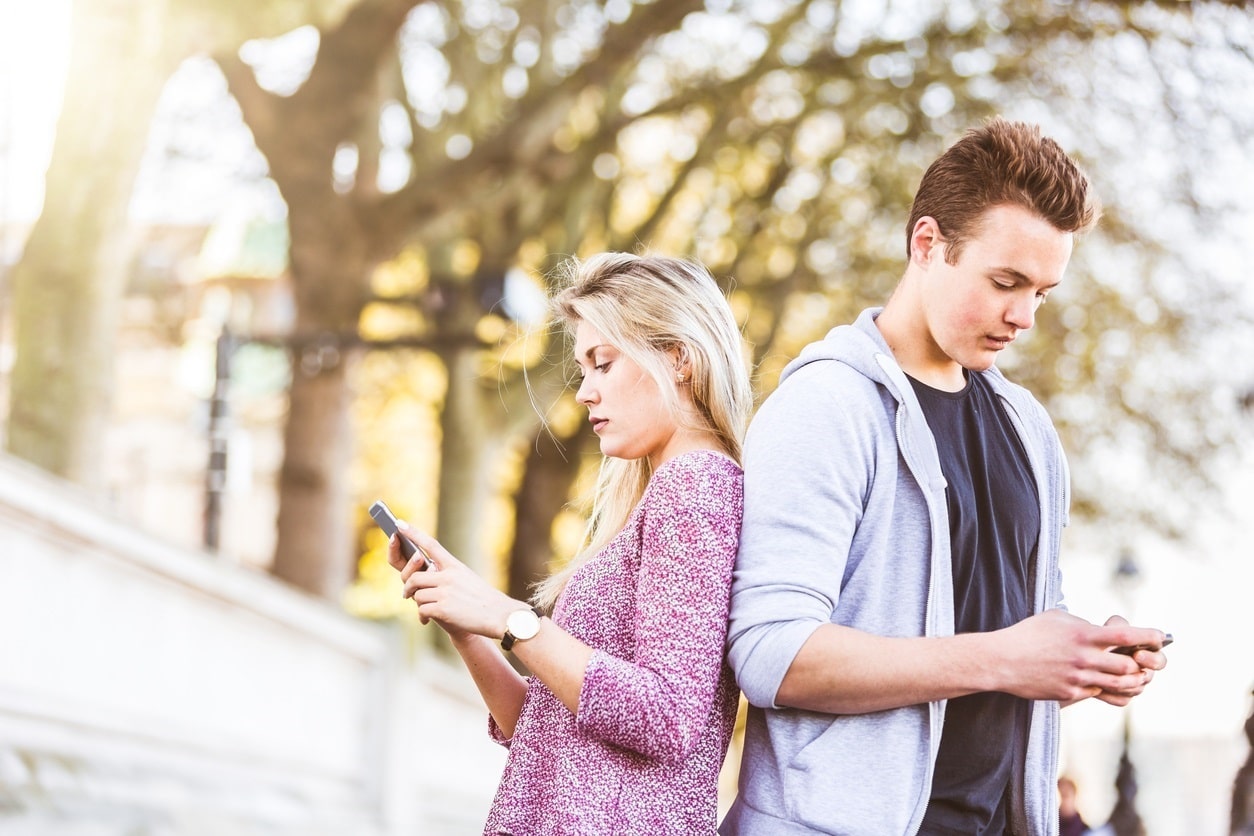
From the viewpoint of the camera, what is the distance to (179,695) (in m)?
9.96

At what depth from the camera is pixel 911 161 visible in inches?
615

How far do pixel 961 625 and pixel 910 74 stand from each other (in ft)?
41.4

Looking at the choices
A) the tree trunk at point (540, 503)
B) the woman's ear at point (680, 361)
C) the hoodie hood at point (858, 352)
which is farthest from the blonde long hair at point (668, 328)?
the tree trunk at point (540, 503)

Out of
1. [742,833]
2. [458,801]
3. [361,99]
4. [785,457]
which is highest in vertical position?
[361,99]

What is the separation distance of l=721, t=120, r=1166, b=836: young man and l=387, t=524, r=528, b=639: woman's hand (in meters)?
0.38

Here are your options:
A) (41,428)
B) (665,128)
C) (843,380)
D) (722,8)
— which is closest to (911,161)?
(722,8)

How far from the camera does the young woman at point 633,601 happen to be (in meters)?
2.29

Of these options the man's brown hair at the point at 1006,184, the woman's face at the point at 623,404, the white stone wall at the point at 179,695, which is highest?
the white stone wall at the point at 179,695

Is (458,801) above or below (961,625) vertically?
above

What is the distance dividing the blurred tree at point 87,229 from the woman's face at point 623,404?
297 inches

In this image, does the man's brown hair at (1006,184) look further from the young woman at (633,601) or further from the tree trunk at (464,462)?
the tree trunk at (464,462)

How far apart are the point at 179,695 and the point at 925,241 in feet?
28.0

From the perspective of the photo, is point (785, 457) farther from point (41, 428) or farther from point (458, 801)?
point (458, 801)

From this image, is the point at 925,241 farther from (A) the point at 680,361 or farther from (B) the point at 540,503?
(B) the point at 540,503
